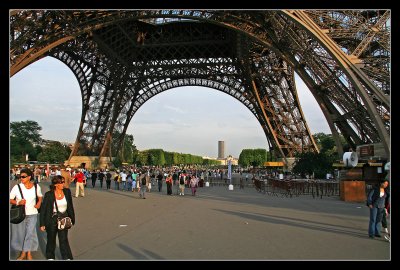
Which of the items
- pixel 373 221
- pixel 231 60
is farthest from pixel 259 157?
pixel 373 221

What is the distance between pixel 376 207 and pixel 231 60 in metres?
39.6

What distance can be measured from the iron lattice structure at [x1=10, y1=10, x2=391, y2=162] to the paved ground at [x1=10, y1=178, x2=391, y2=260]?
8.85 metres

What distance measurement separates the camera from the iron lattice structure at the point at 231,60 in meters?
19.8

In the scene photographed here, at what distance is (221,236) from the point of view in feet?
30.0

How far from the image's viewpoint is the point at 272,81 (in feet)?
140

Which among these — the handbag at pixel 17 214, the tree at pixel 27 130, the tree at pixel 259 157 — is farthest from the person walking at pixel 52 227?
the tree at pixel 259 157

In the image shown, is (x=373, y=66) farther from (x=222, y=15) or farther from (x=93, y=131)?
(x=93, y=131)

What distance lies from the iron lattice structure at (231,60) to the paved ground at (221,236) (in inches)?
349

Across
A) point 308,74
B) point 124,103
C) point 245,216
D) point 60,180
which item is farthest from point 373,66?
point 124,103

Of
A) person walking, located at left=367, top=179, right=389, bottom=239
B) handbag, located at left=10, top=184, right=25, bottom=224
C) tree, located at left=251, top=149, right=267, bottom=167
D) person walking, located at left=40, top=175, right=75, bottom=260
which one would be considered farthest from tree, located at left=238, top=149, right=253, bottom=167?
handbag, located at left=10, top=184, right=25, bottom=224

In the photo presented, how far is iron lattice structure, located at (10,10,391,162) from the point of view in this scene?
1975 cm

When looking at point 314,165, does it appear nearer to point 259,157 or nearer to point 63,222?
point 63,222

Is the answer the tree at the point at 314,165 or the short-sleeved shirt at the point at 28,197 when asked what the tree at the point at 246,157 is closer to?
the tree at the point at 314,165

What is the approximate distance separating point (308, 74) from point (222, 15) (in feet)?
24.4
